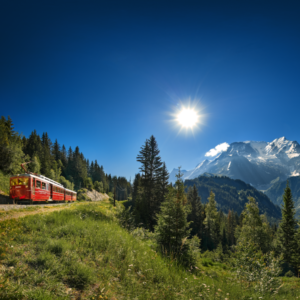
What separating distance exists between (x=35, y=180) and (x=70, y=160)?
80.6 metres

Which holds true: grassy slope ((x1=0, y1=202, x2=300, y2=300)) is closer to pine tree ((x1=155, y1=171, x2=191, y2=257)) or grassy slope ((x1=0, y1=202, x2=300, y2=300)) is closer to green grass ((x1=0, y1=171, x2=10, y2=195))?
pine tree ((x1=155, y1=171, x2=191, y2=257))

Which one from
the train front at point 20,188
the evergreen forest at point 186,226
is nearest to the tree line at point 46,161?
the evergreen forest at point 186,226

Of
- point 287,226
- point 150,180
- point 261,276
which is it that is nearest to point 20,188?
point 150,180

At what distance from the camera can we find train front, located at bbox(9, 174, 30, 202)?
18.6 meters

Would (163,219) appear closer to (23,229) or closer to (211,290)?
(211,290)

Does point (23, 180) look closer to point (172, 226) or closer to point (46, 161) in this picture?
point (172, 226)

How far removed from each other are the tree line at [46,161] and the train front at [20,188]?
14904 mm

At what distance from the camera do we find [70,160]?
93062mm

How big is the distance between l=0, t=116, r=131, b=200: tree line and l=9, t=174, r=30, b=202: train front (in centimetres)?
1490

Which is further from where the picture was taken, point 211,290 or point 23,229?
point 23,229

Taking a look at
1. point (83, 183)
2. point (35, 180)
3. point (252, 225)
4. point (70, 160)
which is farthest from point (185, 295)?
point (70, 160)

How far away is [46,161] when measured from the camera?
198 feet

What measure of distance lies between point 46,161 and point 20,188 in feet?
160

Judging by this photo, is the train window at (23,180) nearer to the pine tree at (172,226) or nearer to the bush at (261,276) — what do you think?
the pine tree at (172,226)
